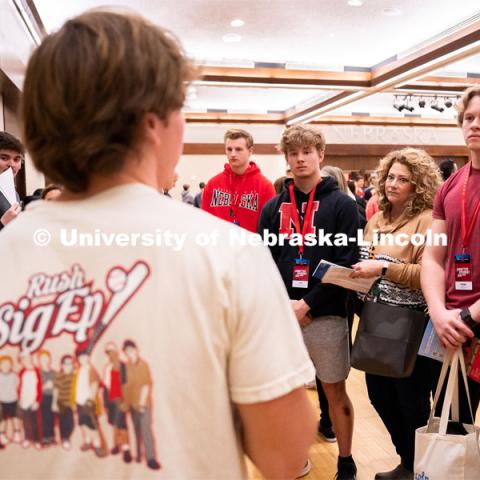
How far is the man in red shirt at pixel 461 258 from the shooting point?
179cm

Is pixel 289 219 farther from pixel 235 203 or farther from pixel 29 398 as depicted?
pixel 29 398

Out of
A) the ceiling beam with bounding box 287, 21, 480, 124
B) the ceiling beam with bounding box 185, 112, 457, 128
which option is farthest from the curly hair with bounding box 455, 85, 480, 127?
the ceiling beam with bounding box 185, 112, 457, 128

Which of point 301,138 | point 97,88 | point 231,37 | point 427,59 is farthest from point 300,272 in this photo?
point 427,59

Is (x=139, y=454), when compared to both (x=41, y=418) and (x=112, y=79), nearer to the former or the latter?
(x=41, y=418)

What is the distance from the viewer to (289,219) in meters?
2.33

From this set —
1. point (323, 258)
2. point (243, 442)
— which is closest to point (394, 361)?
point (323, 258)

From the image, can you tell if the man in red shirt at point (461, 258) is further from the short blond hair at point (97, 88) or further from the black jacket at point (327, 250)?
the short blond hair at point (97, 88)

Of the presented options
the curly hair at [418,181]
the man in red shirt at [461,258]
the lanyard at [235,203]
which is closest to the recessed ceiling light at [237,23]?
the lanyard at [235,203]

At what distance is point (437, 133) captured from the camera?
13.7 metres

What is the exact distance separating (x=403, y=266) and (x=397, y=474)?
3.33 ft

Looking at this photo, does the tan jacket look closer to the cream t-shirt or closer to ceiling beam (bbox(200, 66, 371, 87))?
the cream t-shirt

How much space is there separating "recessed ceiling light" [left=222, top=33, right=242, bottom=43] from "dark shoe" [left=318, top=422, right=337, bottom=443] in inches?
217

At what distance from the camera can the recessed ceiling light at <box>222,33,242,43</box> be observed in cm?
661

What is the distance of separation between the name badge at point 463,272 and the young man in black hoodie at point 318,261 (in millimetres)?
501
